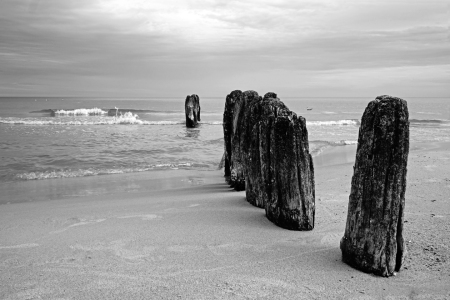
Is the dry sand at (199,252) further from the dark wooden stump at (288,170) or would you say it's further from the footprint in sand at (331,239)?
the dark wooden stump at (288,170)

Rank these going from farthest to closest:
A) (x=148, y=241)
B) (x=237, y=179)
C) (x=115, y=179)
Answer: (x=115, y=179)
(x=237, y=179)
(x=148, y=241)

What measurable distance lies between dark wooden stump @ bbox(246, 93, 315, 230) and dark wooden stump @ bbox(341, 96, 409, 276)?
1.06m

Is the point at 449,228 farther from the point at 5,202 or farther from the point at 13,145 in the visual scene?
the point at 13,145

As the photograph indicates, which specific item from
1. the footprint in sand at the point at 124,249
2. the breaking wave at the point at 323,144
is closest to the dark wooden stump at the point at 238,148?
the footprint in sand at the point at 124,249

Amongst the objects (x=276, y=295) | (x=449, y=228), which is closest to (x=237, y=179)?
(x=449, y=228)

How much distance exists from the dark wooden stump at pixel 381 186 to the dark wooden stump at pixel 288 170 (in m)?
1.06

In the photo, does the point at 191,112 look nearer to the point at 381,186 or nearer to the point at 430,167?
the point at 430,167

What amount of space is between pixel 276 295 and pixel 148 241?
188 centimetres

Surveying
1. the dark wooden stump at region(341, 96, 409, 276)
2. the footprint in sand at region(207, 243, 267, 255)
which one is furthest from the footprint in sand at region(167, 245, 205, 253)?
the dark wooden stump at region(341, 96, 409, 276)

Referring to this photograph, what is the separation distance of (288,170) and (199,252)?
1469mm

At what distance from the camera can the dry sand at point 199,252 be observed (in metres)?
3.36

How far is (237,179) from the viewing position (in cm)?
784

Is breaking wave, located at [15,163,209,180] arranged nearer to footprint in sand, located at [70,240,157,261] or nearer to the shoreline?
the shoreline

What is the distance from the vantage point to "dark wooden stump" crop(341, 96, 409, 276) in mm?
3410
